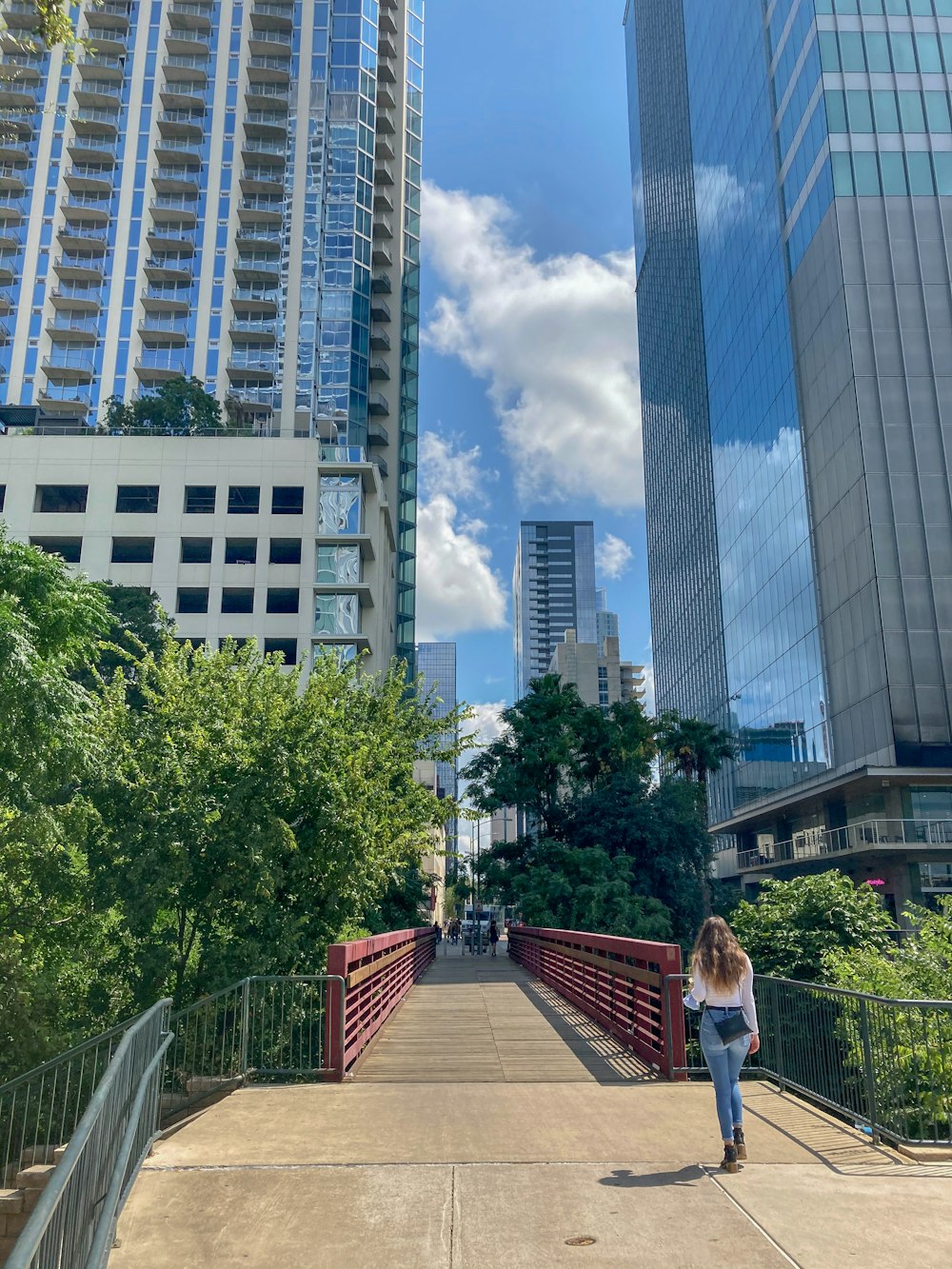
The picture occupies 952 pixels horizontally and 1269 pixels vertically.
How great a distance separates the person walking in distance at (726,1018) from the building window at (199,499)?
2251 inches

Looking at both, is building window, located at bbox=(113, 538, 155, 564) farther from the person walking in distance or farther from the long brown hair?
the person walking in distance

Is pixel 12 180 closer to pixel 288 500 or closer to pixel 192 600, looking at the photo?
pixel 288 500

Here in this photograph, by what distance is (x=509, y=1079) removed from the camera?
1045cm

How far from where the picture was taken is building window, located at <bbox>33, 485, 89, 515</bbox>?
6131 cm

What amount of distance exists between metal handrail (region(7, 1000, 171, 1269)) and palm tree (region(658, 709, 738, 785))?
52.0 meters

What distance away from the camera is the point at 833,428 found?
4800 centimetres

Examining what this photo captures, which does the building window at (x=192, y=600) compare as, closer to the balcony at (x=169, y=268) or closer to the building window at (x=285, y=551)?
the building window at (x=285, y=551)

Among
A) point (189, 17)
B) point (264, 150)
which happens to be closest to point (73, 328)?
point (264, 150)

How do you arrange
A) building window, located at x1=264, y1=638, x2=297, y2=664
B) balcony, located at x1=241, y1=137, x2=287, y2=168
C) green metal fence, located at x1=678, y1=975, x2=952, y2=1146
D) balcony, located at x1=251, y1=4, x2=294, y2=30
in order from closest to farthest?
green metal fence, located at x1=678, y1=975, x2=952, y2=1146, building window, located at x1=264, y1=638, x2=297, y2=664, balcony, located at x1=241, y1=137, x2=287, y2=168, balcony, located at x1=251, y1=4, x2=294, y2=30

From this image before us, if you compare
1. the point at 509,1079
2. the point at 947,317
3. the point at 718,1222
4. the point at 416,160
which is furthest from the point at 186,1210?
the point at 416,160

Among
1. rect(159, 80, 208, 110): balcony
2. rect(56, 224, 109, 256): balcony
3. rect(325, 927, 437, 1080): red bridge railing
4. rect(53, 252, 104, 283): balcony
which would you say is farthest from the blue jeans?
rect(159, 80, 208, 110): balcony

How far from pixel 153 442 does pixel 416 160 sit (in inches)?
1598

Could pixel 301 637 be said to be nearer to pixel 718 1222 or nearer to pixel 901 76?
pixel 901 76

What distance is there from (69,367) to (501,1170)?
2866 inches
